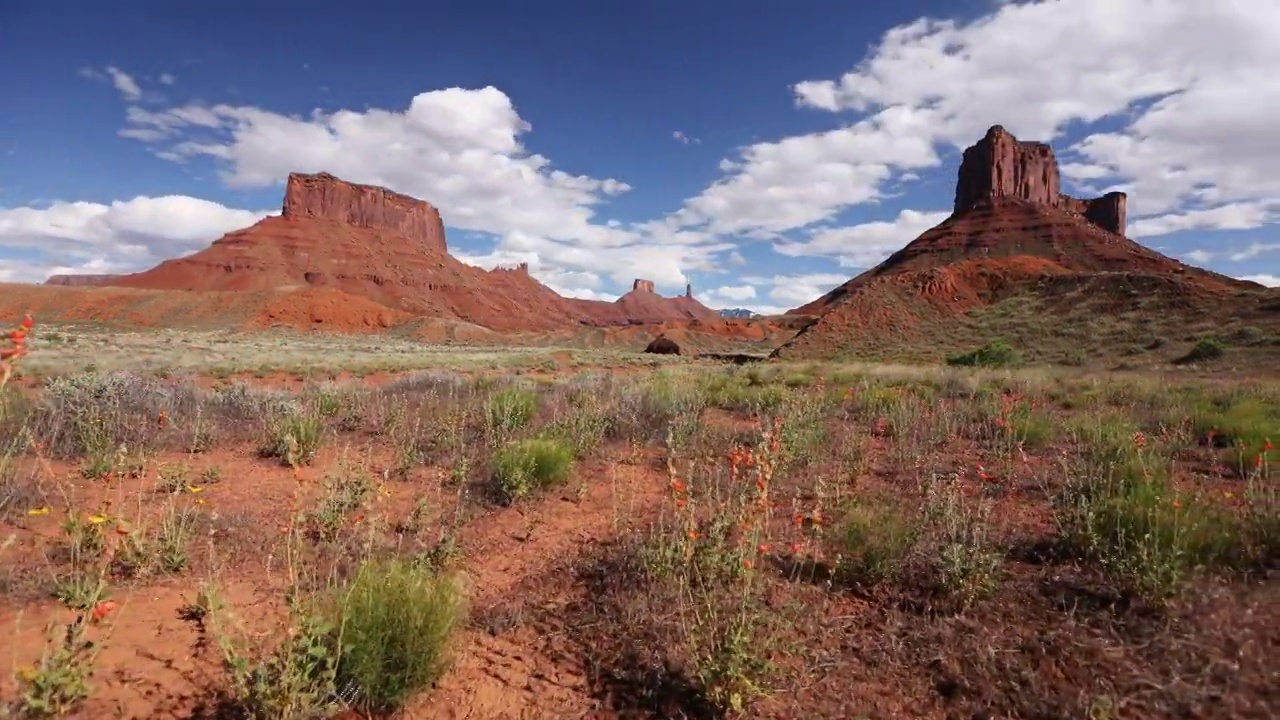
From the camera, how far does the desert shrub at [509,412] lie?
677cm

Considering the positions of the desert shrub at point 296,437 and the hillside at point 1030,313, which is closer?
the desert shrub at point 296,437

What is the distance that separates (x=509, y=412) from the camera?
22.4 feet

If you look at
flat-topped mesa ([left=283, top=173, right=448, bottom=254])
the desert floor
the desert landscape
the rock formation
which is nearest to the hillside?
the desert landscape

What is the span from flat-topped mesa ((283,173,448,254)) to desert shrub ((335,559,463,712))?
454 feet

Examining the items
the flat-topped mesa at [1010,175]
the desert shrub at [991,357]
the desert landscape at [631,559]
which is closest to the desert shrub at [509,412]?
the desert landscape at [631,559]

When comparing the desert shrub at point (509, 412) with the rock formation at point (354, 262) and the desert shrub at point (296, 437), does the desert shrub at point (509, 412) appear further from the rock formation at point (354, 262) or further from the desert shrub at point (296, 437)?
the rock formation at point (354, 262)

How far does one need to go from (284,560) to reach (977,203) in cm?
10993

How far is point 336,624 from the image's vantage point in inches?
100

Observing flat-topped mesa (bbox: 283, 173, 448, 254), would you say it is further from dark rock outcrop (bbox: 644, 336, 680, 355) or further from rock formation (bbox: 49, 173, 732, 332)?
dark rock outcrop (bbox: 644, 336, 680, 355)

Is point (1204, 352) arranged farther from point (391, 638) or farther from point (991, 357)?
point (391, 638)

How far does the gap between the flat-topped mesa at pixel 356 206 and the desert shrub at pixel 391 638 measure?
13824 centimetres

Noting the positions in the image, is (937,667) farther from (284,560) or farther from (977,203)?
(977,203)

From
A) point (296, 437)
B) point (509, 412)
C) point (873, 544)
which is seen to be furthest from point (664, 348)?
point (873, 544)

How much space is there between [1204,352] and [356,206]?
136615 millimetres
